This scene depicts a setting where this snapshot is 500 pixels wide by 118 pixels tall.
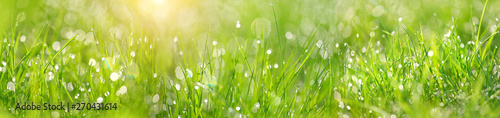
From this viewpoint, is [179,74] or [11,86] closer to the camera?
[11,86]

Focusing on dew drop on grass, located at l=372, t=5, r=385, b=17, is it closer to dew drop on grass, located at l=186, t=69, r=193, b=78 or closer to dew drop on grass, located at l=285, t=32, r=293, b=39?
dew drop on grass, located at l=285, t=32, r=293, b=39

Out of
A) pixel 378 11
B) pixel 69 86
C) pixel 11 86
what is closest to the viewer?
pixel 11 86

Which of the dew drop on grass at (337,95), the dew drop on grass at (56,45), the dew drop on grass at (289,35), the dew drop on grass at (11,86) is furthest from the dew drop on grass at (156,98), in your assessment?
the dew drop on grass at (289,35)

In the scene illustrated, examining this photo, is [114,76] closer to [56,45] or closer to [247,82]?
[247,82]

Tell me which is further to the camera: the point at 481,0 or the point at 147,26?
the point at 481,0

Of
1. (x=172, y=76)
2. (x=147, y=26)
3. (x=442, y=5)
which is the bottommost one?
(x=172, y=76)

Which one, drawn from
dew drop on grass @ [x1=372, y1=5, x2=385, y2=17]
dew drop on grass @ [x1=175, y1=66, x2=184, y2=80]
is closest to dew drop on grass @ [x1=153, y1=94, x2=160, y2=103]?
dew drop on grass @ [x1=175, y1=66, x2=184, y2=80]

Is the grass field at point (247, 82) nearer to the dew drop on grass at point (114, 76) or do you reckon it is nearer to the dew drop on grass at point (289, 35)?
the dew drop on grass at point (114, 76)

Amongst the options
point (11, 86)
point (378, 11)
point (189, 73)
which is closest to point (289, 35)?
point (378, 11)

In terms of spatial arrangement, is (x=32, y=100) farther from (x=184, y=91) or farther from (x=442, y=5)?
(x=442, y=5)

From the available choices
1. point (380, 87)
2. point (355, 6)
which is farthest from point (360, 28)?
point (380, 87)

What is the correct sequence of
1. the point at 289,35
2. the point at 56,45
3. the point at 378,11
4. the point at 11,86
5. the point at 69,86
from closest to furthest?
the point at 11,86 < the point at 69,86 < the point at 56,45 < the point at 289,35 < the point at 378,11
